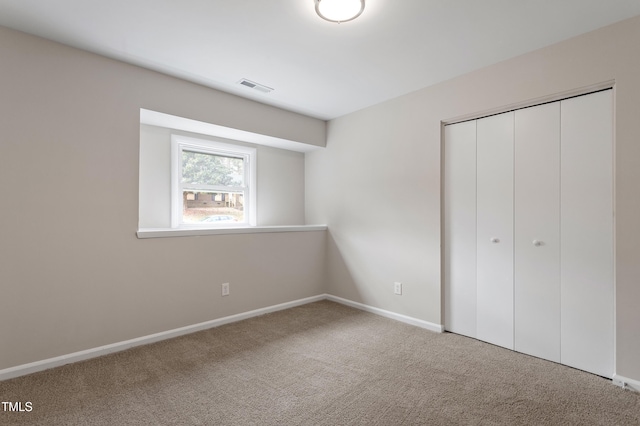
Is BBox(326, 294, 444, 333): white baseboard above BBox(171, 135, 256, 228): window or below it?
below

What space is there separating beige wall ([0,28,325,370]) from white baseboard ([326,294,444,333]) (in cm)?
150

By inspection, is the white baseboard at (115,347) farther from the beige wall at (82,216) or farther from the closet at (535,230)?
the closet at (535,230)

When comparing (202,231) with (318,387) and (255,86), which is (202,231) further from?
(318,387)

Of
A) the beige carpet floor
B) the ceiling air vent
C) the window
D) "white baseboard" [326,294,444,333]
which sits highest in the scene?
the ceiling air vent

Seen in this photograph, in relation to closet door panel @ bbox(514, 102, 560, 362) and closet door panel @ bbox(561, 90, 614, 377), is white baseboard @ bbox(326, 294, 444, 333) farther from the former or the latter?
closet door panel @ bbox(561, 90, 614, 377)

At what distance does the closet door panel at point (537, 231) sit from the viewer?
2.37 meters

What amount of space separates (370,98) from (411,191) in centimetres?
110

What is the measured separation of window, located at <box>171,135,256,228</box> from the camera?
338 cm

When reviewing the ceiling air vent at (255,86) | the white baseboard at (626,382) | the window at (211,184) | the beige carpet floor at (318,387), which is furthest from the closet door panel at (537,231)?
the window at (211,184)

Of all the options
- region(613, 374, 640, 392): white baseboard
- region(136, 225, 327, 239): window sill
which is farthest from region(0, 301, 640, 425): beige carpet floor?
region(136, 225, 327, 239): window sill

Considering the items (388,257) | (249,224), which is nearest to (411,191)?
(388,257)

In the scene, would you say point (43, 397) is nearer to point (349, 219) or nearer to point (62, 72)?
point (62, 72)

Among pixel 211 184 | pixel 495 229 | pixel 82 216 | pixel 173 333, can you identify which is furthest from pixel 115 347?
pixel 495 229

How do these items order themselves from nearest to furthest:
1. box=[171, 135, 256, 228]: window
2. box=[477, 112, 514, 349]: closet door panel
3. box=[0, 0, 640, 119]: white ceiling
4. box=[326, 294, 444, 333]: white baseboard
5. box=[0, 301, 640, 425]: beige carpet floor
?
1. box=[0, 301, 640, 425]: beige carpet floor
2. box=[0, 0, 640, 119]: white ceiling
3. box=[477, 112, 514, 349]: closet door panel
4. box=[326, 294, 444, 333]: white baseboard
5. box=[171, 135, 256, 228]: window
